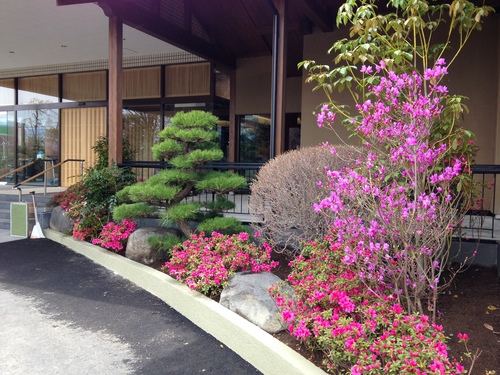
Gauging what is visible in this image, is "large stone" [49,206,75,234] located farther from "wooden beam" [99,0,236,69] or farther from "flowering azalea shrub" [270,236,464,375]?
"flowering azalea shrub" [270,236,464,375]

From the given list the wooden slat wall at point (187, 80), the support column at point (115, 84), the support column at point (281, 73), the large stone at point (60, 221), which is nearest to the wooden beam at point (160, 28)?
the support column at point (115, 84)

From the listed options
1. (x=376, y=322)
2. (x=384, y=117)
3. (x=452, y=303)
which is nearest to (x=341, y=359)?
(x=376, y=322)

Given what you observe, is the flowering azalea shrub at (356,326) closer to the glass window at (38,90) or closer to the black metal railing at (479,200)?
the black metal railing at (479,200)

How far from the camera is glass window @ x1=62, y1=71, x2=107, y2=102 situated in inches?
460

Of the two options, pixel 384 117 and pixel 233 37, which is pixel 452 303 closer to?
pixel 384 117

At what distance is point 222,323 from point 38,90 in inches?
459

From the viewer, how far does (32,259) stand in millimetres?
5918

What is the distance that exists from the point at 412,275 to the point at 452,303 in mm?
846

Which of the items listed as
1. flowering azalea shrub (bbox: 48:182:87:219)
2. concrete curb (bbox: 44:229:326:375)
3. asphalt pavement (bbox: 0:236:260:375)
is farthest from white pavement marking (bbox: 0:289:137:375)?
flowering azalea shrub (bbox: 48:182:87:219)

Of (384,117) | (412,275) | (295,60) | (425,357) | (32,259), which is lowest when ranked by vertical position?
(32,259)

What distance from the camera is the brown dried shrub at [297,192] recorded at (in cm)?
404

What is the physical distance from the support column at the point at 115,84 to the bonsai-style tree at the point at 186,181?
2174 millimetres

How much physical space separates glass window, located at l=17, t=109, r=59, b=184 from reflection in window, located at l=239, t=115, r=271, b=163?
5.70m

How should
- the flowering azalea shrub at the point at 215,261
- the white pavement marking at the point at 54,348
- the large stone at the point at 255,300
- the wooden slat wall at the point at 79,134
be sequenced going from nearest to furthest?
the white pavement marking at the point at 54,348
the large stone at the point at 255,300
the flowering azalea shrub at the point at 215,261
the wooden slat wall at the point at 79,134
